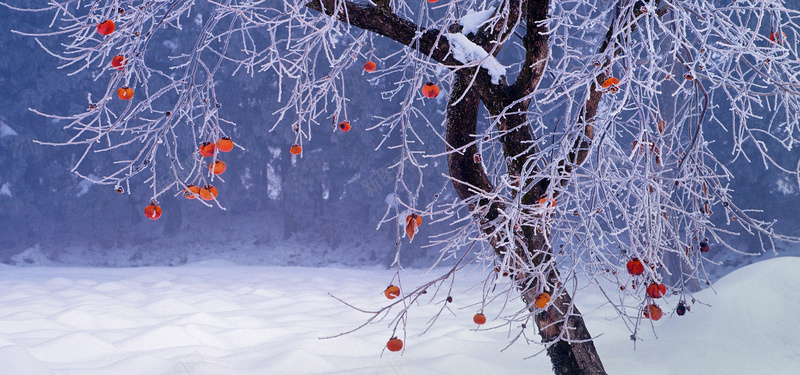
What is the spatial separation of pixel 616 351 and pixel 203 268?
279 inches

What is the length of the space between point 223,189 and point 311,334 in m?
6.45

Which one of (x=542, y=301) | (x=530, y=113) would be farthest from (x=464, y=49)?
(x=542, y=301)

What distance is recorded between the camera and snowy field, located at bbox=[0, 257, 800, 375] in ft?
9.57

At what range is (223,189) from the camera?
10.3m

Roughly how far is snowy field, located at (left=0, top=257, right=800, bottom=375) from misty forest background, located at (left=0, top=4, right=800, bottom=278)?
3.18 meters

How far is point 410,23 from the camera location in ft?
7.95

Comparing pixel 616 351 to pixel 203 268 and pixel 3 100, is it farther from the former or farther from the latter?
pixel 3 100

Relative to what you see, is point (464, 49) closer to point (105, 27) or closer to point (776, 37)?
point (776, 37)

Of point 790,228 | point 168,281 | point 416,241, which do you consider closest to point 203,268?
point 168,281

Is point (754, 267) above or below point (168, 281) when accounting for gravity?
above

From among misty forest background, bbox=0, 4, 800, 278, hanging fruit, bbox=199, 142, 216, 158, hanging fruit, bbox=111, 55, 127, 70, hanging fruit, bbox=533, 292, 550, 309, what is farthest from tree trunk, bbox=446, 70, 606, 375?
misty forest background, bbox=0, 4, 800, 278

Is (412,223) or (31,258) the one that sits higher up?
(412,223)

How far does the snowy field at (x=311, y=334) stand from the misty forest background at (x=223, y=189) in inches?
125

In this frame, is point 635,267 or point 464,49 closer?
point 635,267
